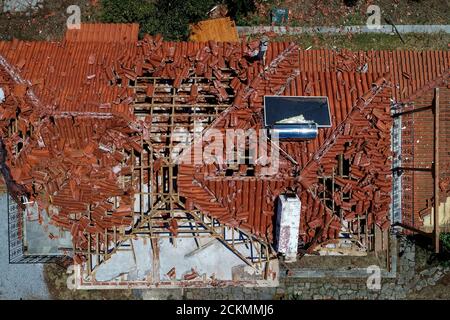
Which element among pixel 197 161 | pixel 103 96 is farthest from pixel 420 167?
pixel 103 96

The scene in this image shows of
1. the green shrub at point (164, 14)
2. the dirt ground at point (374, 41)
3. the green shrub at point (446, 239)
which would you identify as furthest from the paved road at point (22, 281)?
the green shrub at point (446, 239)

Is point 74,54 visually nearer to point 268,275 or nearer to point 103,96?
point 103,96

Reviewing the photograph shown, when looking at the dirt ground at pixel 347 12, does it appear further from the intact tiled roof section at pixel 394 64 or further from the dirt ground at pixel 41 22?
the dirt ground at pixel 41 22

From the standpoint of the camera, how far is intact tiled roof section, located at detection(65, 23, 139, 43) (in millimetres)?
11617

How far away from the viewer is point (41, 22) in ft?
44.3

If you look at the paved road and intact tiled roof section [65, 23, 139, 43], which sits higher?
intact tiled roof section [65, 23, 139, 43]

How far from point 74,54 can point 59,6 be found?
3633 mm

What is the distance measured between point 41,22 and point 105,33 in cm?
292

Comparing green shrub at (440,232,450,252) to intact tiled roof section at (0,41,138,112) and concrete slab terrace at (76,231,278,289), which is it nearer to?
concrete slab terrace at (76,231,278,289)

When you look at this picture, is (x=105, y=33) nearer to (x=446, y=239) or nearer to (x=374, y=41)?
(x=374, y=41)

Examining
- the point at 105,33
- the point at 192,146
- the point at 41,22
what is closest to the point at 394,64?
the point at 192,146

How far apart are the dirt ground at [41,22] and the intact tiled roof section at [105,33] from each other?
1.65 m

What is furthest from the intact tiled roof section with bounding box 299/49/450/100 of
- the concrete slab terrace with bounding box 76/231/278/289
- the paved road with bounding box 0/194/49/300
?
the paved road with bounding box 0/194/49/300

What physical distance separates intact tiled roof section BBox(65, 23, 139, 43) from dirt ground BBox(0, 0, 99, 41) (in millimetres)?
1649
